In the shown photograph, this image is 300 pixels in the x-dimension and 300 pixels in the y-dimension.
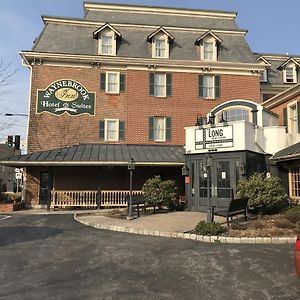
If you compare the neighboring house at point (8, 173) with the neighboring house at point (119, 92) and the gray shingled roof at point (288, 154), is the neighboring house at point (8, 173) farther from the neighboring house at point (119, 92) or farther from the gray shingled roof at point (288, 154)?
the gray shingled roof at point (288, 154)

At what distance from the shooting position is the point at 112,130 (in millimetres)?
22547

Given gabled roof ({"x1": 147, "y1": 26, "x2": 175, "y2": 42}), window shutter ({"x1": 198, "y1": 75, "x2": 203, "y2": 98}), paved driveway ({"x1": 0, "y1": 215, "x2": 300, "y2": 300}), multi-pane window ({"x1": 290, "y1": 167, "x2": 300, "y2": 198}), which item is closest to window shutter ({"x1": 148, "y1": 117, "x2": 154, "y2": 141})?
window shutter ({"x1": 198, "y1": 75, "x2": 203, "y2": 98})

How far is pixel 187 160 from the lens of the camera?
18.2 m

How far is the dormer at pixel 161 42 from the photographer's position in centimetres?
2358

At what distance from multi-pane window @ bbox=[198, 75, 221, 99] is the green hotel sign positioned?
7661 mm

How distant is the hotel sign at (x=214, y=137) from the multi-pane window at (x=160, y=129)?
5.13 meters

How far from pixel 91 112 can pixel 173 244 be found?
1465 centimetres

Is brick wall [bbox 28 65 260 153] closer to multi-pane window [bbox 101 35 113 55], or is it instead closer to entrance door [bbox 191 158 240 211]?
multi-pane window [bbox 101 35 113 55]

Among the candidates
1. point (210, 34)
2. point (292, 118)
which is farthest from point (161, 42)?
point (292, 118)

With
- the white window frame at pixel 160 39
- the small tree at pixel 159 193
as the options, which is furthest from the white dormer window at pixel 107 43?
the small tree at pixel 159 193

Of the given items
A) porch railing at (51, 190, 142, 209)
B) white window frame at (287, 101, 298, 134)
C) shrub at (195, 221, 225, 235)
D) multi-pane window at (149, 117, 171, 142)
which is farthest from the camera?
multi-pane window at (149, 117, 171, 142)

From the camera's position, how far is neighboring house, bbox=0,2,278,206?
21.5 meters

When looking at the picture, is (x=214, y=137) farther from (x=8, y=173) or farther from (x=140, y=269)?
(x=8, y=173)

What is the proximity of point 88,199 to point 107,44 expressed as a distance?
36.3 feet
